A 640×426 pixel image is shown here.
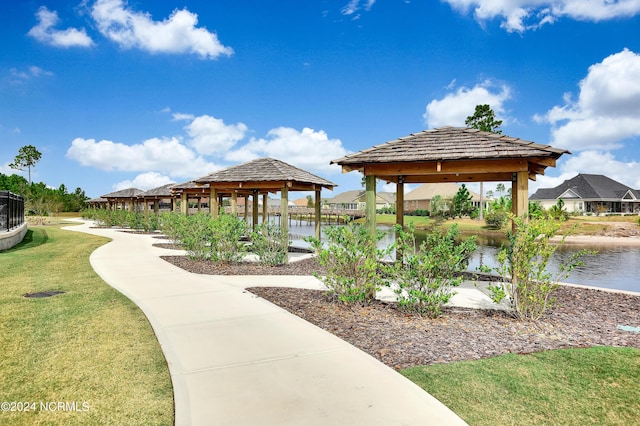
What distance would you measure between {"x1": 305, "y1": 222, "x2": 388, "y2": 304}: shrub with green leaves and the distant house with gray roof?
55.1 meters

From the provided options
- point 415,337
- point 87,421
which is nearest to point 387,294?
point 415,337

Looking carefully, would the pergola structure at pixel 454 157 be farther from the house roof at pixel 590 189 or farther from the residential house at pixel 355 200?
the residential house at pixel 355 200

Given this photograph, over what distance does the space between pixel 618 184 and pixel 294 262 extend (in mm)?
63294

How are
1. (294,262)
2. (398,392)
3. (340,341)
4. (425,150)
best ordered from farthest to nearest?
(294,262) → (425,150) → (340,341) → (398,392)

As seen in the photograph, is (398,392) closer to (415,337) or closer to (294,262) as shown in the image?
(415,337)

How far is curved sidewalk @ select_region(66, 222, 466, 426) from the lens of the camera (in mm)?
3217

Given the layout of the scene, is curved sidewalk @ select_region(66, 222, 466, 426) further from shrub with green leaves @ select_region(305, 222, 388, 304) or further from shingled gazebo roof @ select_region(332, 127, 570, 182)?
shingled gazebo roof @ select_region(332, 127, 570, 182)

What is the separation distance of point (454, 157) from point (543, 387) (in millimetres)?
5049

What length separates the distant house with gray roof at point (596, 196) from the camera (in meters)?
52.4

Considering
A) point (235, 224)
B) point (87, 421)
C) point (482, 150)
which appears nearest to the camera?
point (87, 421)

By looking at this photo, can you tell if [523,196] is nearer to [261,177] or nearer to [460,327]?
[460,327]

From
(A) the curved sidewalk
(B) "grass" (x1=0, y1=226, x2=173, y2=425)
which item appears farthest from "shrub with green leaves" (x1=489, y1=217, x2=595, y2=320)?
(B) "grass" (x1=0, y1=226, x2=173, y2=425)

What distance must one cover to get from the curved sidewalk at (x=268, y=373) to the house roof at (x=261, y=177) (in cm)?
653

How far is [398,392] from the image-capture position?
11.9ft
